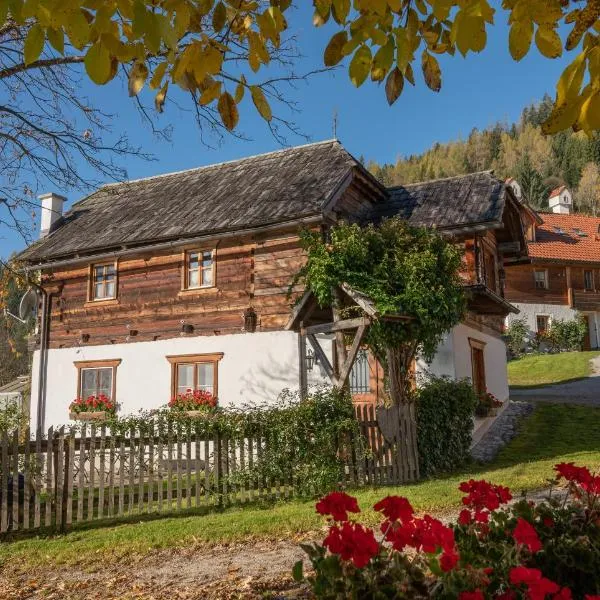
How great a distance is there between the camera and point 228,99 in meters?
3.29

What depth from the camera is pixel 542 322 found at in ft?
116

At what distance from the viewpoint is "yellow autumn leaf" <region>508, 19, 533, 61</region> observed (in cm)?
232

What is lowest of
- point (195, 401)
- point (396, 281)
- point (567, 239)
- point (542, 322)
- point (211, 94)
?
point (195, 401)

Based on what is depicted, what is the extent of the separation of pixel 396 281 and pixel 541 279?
91.8ft

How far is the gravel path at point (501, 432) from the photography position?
1362 centimetres

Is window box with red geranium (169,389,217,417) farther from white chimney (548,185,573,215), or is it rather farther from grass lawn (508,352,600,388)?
white chimney (548,185,573,215)

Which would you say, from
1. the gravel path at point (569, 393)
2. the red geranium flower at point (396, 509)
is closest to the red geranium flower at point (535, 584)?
the red geranium flower at point (396, 509)

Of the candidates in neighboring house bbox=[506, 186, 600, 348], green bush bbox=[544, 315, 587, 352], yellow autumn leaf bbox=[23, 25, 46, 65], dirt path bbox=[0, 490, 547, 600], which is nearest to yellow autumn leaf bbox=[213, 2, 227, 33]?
yellow autumn leaf bbox=[23, 25, 46, 65]

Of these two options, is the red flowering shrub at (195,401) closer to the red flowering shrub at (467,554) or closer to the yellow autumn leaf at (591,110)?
the red flowering shrub at (467,554)

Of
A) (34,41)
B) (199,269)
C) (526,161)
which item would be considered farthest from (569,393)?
(526,161)

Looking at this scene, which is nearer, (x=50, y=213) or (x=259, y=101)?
(x=259, y=101)

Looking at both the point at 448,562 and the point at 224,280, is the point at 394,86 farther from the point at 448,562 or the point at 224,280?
the point at 224,280

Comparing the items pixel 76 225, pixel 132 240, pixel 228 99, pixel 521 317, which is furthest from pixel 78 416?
pixel 521 317

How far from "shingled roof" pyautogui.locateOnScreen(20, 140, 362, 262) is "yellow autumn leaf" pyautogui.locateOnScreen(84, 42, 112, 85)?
12.3 metres
